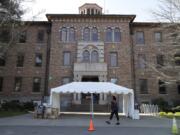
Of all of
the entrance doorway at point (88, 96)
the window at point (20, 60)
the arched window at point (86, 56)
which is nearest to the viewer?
the entrance doorway at point (88, 96)

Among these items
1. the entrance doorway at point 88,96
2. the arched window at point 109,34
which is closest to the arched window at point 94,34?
the arched window at point 109,34

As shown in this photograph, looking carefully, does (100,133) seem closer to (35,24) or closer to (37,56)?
(37,56)

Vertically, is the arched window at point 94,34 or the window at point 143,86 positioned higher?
the arched window at point 94,34

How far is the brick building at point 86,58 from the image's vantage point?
84.7 ft

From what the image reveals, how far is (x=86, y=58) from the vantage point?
26172 millimetres

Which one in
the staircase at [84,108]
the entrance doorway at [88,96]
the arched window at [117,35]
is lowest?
the staircase at [84,108]

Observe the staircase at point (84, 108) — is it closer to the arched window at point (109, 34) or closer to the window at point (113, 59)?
the window at point (113, 59)

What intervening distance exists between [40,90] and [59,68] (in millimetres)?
3956

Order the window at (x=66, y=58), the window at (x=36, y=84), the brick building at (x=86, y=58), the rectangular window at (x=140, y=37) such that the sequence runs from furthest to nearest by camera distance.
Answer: the rectangular window at (x=140, y=37) → the window at (x=36, y=84) → the window at (x=66, y=58) → the brick building at (x=86, y=58)

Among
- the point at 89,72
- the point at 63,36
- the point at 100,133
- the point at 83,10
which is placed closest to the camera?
the point at 100,133

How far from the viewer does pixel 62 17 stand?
87.8 ft

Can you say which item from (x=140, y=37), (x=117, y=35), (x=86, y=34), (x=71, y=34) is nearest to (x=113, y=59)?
(x=117, y=35)

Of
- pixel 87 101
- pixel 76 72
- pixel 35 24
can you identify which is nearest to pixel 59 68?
pixel 76 72

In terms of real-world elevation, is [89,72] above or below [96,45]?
below
